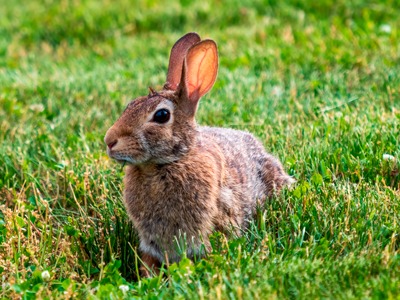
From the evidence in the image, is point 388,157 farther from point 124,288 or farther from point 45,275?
point 45,275

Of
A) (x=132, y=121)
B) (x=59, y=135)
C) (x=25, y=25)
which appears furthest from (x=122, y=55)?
(x=132, y=121)

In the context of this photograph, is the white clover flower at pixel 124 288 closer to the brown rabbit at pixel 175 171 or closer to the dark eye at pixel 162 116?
the brown rabbit at pixel 175 171

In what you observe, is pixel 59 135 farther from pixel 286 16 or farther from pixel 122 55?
pixel 286 16

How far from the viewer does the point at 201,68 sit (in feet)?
13.8

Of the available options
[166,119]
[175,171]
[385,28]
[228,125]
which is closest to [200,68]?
[166,119]

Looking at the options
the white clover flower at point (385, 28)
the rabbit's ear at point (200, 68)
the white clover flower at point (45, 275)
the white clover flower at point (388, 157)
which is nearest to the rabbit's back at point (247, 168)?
the rabbit's ear at point (200, 68)

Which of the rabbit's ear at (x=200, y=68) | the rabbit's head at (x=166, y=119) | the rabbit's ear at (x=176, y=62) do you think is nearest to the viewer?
the rabbit's head at (x=166, y=119)

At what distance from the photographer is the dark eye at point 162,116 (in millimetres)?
3902

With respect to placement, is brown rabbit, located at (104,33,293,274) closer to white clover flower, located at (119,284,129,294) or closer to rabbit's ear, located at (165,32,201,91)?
rabbit's ear, located at (165,32,201,91)

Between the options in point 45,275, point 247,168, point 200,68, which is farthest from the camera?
point 247,168

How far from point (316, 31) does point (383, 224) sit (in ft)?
14.9

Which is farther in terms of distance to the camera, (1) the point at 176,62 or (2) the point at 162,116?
(1) the point at 176,62

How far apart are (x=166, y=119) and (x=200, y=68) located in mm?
445

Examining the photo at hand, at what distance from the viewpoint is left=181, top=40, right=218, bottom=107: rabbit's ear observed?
4160 millimetres
